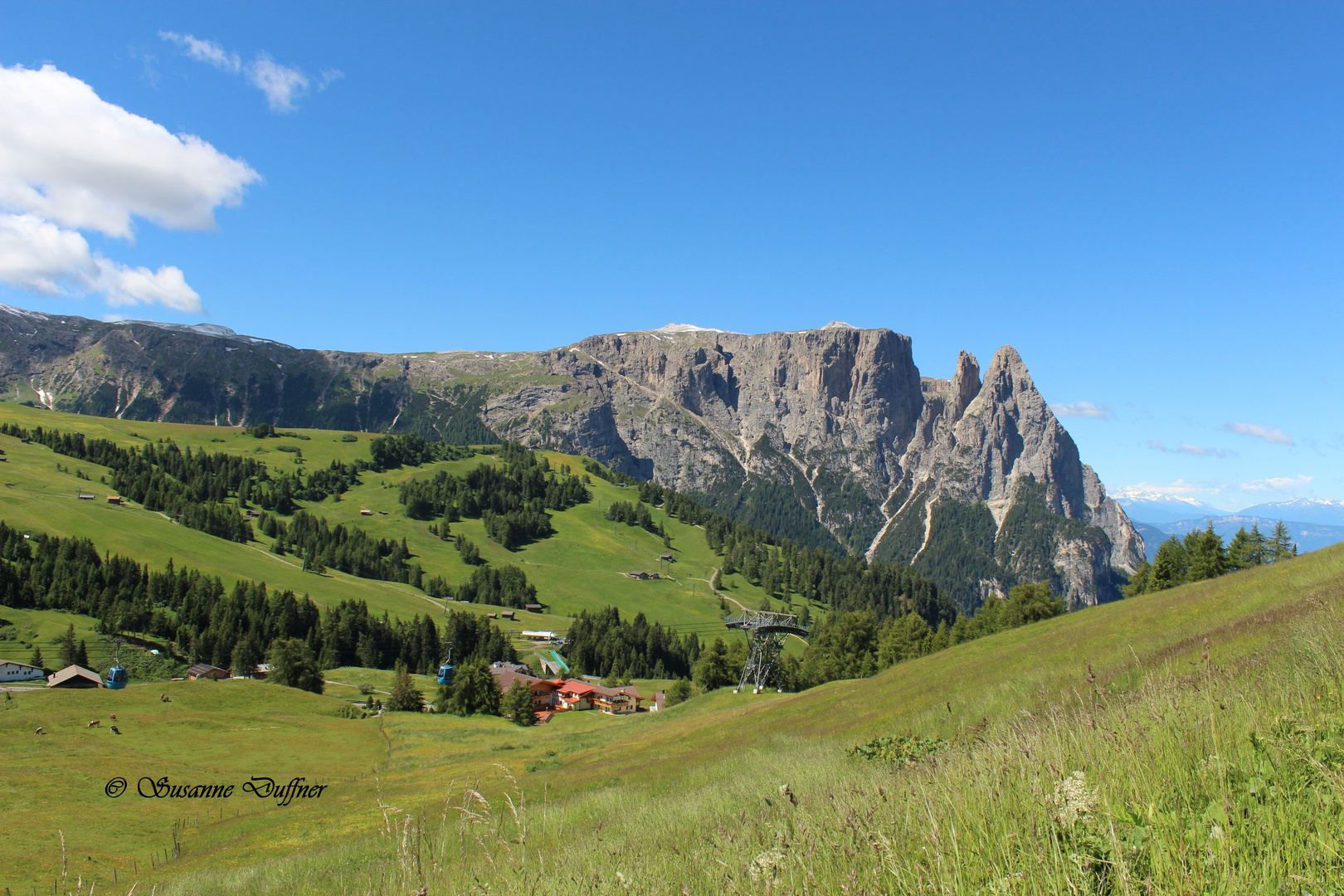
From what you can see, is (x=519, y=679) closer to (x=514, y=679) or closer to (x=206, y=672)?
(x=514, y=679)

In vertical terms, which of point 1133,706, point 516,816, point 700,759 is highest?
point 1133,706

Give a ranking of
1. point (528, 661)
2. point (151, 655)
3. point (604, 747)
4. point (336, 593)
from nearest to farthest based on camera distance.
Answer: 1. point (604, 747)
2. point (151, 655)
3. point (528, 661)
4. point (336, 593)

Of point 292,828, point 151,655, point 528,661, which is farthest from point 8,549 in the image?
point 292,828

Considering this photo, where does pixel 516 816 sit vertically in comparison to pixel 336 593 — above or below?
above

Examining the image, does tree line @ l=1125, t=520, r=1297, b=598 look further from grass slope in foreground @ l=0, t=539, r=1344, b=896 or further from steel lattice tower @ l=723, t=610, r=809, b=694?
steel lattice tower @ l=723, t=610, r=809, b=694

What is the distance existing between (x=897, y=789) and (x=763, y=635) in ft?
217

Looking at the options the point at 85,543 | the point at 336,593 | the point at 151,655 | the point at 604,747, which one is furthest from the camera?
the point at 336,593

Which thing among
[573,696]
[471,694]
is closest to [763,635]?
[471,694]

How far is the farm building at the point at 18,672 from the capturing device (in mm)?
79438

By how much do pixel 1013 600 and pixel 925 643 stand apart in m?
12.7

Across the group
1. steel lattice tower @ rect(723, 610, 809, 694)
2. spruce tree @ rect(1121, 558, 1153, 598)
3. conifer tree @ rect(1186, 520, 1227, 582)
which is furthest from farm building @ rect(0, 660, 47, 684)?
spruce tree @ rect(1121, 558, 1153, 598)

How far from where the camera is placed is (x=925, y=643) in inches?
3118

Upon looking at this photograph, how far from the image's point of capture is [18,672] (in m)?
80.1

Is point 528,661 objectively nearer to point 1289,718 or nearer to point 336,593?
point 336,593
